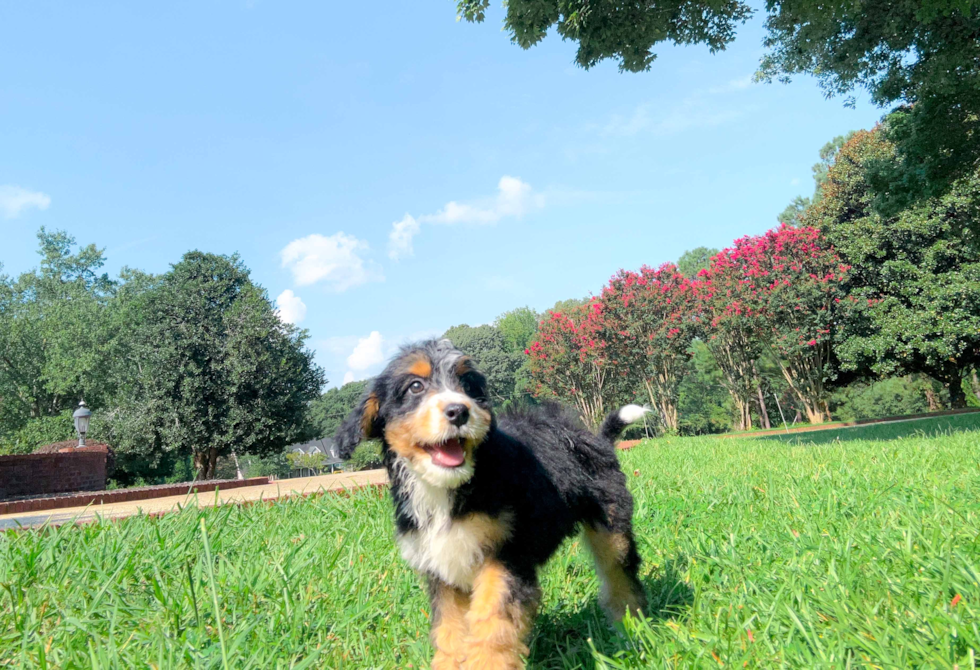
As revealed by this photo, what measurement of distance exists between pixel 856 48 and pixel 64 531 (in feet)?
44.4

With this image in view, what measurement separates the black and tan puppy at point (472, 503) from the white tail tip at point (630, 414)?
0.67m

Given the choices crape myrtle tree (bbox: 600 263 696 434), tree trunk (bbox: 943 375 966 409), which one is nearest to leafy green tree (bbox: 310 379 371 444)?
crape myrtle tree (bbox: 600 263 696 434)

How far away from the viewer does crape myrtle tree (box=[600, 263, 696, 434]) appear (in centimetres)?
2670

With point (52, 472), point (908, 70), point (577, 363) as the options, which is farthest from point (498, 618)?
point (577, 363)

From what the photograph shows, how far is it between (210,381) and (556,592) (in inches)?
1099

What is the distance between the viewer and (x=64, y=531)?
3.81 meters

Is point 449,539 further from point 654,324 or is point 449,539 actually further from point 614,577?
point 654,324

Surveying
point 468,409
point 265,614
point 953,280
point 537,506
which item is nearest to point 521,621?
point 537,506

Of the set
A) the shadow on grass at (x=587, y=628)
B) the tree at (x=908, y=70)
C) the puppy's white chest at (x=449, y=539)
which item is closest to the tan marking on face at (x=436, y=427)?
the puppy's white chest at (x=449, y=539)

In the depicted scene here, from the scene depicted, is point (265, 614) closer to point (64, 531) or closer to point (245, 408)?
point (64, 531)

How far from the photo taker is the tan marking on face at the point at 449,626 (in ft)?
7.83

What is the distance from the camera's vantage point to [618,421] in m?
3.81

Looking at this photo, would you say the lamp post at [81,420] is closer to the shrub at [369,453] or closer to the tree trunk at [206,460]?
the tree trunk at [206,460]

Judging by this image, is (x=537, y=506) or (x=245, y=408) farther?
(x=245, y=408)
